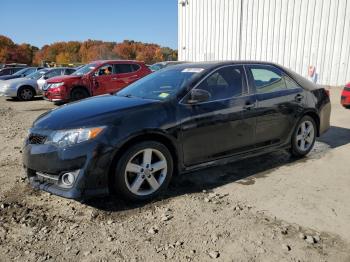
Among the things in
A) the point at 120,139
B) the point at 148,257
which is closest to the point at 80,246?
the point at 148,257

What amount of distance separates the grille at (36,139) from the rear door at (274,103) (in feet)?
9.14

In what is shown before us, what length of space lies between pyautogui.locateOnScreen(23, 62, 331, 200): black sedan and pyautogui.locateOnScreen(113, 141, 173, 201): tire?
0.01m

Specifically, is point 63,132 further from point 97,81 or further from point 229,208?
point 97,81

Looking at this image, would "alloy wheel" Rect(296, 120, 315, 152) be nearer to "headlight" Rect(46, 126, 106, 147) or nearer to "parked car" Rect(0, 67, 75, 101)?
"headlight" Rect(46, 126, 106, 147)

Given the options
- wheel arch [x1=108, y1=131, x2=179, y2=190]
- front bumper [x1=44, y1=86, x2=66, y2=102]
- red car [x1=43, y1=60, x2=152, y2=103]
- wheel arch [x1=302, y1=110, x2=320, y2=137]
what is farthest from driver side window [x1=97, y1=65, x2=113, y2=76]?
wheel arch [x1=108, y1=131, x2=179, y2=190]

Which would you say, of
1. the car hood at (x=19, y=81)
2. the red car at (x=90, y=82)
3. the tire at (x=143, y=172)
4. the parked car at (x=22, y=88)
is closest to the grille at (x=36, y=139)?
the tire at (x=143, y=172)

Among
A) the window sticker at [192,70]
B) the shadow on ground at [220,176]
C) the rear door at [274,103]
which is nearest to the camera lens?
the shadow on ground at [220,176]

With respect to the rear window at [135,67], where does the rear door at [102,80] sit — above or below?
below

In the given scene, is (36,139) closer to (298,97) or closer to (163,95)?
(163,95)

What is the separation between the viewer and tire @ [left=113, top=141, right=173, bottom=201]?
144 inches

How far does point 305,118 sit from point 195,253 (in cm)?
343

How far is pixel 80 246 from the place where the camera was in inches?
120

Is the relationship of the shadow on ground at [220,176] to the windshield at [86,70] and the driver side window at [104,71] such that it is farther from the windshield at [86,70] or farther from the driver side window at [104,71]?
the windshield at [86,70]

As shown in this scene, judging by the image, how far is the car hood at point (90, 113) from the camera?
143 inches
